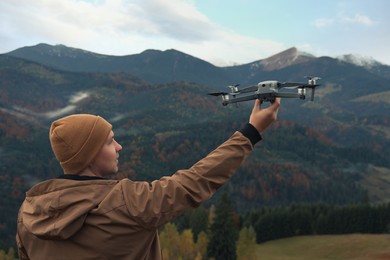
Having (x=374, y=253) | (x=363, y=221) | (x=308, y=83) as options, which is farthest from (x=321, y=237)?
(x=308, y=83)

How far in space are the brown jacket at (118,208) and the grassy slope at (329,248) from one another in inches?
3392

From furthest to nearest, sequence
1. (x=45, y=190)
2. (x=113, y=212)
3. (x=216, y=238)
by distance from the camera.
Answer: (x=216, y=238), (x=45, y=190), (x=113, y=212)

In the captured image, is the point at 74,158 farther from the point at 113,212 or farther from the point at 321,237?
the point at 321,237

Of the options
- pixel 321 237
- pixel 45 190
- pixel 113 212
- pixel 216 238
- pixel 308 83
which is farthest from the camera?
pixel 321 237

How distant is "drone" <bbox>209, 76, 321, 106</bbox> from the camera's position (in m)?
4.00

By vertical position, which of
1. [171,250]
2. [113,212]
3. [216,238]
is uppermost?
[113,212]

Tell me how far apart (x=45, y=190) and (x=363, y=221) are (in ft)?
398

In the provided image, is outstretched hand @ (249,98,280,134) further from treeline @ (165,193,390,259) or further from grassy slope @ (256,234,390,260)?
treeline @ (165,193,390,259)

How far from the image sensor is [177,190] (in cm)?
329

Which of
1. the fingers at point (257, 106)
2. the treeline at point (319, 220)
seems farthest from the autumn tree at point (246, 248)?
the fingers at point (257, 106)

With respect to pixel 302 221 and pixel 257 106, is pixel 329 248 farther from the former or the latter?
pixel 257 106

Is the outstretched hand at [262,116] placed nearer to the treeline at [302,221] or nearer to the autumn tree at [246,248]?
Result: the autumn tree at [246,248]

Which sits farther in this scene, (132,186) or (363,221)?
(363,221)

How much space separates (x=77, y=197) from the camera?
11.1 feet
